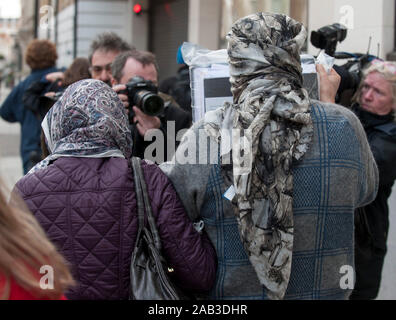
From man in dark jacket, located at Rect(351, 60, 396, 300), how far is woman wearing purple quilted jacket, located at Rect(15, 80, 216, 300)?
58.6 inches

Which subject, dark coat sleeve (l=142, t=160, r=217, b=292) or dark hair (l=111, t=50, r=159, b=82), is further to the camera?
dark hair (l=111, t=50, r=159, b=82)

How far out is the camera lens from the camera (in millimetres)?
2838

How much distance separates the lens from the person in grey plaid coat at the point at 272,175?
197 centimetres

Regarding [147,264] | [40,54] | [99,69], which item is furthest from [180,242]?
[40,54]

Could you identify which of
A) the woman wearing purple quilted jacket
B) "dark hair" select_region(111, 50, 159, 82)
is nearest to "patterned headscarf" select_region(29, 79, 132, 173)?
the woman wearing purple quilted jacket

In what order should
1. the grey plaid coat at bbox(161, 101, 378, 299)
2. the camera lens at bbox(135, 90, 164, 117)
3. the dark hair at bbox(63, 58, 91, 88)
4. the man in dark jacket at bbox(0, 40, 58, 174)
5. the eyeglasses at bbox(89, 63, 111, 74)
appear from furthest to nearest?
the man in dark jacket at bbox(0, 40, 58, 174), the dark hair at bbox(63, 58, 91, 88), the eyeglasses at bbox(89, 63, 111, 74), the camera lens at bbox(135, 90, 164, 117), the grey plaid coat at bbox(161, 101, 378, 299)

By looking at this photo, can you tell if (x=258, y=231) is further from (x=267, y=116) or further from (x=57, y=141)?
(x=57, y=141)

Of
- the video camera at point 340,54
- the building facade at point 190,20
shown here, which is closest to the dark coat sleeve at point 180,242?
the video camera at point 340,54

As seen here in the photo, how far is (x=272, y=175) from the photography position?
1977 mm

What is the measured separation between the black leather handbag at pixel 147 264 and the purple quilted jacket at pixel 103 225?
23 mm

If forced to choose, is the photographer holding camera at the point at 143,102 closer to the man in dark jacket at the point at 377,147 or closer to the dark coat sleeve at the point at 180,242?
the dark coat sleeve at the point at 180,242

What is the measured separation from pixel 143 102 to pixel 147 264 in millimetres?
1094

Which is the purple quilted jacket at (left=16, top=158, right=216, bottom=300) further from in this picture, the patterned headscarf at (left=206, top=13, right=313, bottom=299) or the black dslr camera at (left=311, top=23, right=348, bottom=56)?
the black dslr camera at (left=311, top=23, right=348, bottom=56)

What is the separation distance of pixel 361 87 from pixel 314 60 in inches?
38.0
